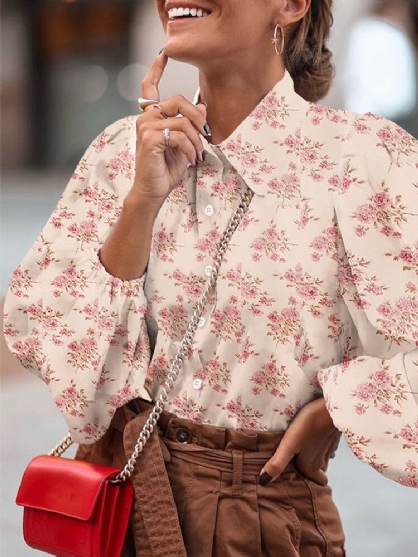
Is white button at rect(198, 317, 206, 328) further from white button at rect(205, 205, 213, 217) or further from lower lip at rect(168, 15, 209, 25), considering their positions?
lower lip at rect(168, 15, 209, 25)

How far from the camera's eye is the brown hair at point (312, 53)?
222 centimetres

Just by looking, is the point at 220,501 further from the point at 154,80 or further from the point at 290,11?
the point at 290,11

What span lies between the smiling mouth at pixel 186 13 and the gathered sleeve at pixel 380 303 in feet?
1.24

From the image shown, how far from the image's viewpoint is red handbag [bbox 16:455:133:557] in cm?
206

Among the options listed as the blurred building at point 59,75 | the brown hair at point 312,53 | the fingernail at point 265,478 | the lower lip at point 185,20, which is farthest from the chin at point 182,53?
the blurred building at point 59,75

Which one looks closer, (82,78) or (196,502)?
(196,502)

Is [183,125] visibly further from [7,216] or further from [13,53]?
[13,53]

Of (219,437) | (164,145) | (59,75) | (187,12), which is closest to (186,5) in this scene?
(187,12)

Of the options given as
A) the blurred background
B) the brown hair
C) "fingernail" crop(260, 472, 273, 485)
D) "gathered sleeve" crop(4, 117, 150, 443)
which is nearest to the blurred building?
the blurred background

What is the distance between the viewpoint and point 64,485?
2127 mm

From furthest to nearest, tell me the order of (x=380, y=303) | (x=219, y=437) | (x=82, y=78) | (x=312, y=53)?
(x=82, y=78)
(x=312, y=53)
(x=219, y=437)
(x=380, y=303)

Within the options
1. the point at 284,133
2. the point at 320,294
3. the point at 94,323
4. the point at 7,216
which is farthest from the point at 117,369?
the point at 7,216

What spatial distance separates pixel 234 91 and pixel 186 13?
0.19 metres

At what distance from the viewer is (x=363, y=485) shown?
16.9 feet
